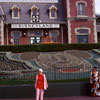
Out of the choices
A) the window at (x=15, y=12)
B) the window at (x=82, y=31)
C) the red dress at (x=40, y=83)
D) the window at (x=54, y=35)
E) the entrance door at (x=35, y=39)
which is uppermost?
the window at (x=15, y=12)

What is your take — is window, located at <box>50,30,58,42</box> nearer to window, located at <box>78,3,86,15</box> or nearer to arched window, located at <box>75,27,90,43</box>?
arched window, located at <box>75,27,90,43</box>

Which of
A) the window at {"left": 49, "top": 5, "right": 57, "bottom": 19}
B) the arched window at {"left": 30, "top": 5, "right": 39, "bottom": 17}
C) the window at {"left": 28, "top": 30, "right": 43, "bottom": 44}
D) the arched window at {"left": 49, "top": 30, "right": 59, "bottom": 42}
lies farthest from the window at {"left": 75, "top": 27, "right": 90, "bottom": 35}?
the arched window at {"left": 30, "top": 5, "right": 39, "bottom": 17}

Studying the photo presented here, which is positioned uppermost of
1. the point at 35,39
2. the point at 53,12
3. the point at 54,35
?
the point at 53,12

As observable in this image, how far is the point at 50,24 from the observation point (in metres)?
25.9

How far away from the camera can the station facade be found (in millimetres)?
25797

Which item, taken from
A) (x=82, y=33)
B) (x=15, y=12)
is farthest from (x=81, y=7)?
(x=15, y=12)

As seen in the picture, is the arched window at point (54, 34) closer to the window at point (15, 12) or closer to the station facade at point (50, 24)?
the station facade at point (50, 24)

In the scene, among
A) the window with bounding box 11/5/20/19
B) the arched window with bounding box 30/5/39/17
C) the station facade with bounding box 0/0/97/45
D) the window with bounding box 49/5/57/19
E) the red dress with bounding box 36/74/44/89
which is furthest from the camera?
the window with bounding box 49/5/57/19

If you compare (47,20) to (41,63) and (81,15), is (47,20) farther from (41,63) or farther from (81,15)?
(41,63)

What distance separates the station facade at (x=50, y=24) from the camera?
2580 centimetres

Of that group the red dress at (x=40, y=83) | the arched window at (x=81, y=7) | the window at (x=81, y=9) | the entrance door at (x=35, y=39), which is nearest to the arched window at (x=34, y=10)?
the entrance door at (x=35, y=39)

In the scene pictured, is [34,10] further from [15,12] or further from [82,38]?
[82,38]

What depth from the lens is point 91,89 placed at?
9.30m

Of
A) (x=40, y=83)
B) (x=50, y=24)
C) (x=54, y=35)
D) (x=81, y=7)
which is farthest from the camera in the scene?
(x=54, y=35)
